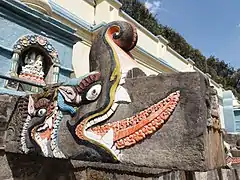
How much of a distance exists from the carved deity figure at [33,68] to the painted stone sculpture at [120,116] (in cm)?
260

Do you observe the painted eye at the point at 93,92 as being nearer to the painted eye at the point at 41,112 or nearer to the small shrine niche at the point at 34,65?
the painted eye at the point at 41,112

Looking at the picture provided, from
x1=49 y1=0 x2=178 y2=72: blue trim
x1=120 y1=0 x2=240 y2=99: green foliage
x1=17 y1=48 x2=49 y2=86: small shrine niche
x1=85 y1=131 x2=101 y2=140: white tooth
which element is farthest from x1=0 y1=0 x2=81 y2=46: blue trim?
x1=120 y1=0 x2=240 y2=99: green foliage

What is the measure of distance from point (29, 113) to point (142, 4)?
1321cm

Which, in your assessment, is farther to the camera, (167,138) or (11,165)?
(11,165)

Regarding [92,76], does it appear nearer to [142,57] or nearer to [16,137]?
[16,137]

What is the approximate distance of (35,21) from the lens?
429 centimetres

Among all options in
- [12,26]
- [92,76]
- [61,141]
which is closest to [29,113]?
[61,141]

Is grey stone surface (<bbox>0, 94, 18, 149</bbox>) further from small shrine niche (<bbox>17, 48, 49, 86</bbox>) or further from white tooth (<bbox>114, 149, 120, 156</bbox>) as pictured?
small shrine niche (<bbox>17, 48, 49, 86</bbox>)

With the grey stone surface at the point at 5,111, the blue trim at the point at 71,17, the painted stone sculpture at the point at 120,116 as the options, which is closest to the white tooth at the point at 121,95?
the painted stone sculpture at the point at 120,116

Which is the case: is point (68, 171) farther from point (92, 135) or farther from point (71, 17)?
point (71, 17)

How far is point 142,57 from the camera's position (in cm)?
749

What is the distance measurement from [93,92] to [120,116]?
24 centimetres

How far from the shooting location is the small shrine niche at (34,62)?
4062mm

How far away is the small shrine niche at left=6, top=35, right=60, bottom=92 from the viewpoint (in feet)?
13.3
